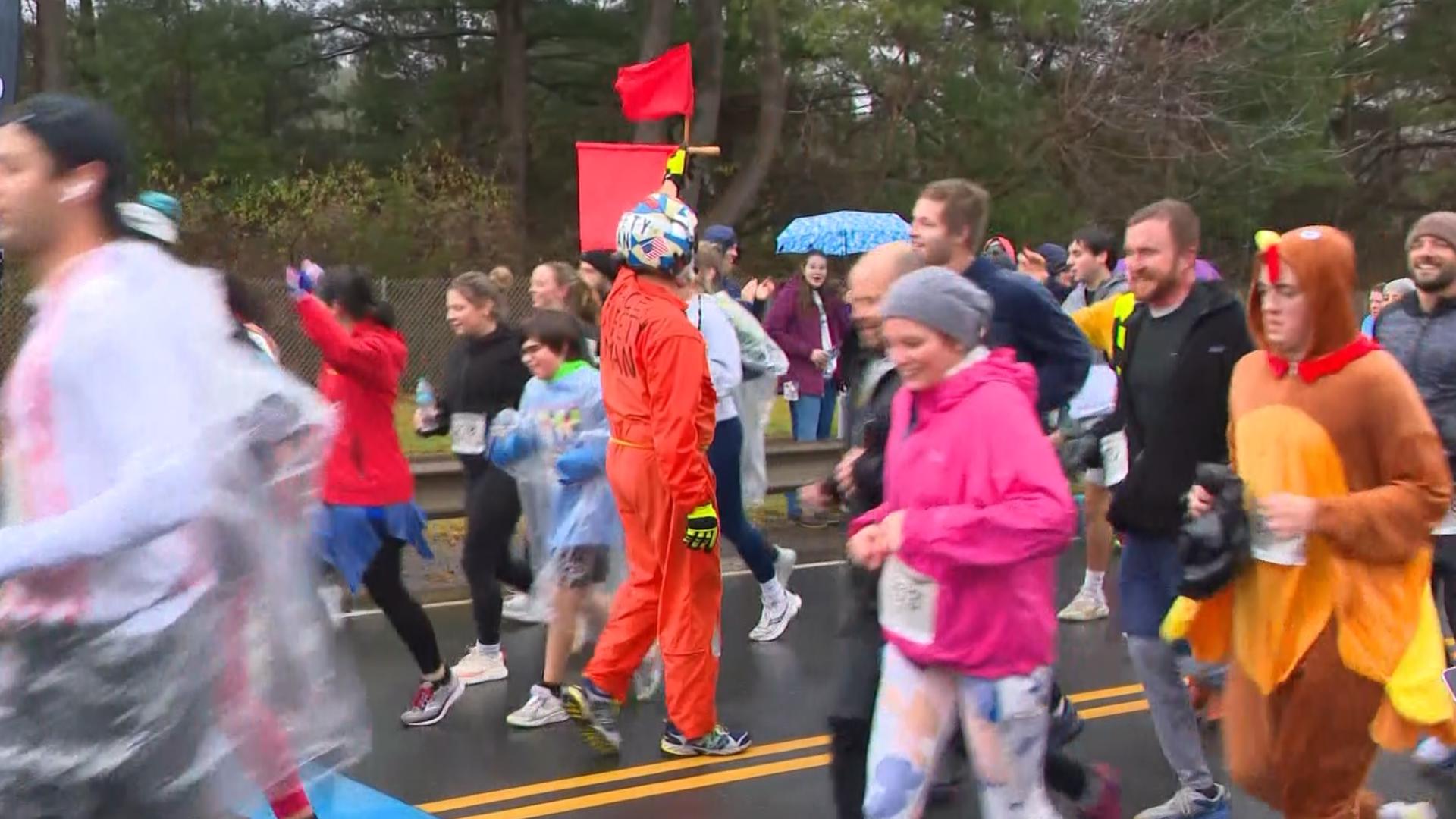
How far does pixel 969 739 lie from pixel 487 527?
129 inches

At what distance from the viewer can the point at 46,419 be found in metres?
2.54

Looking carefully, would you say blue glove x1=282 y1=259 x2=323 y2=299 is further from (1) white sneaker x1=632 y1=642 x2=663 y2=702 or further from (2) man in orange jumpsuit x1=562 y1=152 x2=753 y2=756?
(1) white sneaker x1=632 y1=642 x2=663 y2=702

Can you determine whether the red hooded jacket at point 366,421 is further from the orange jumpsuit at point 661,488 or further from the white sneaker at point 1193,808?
the white sneaker at point 1193,808

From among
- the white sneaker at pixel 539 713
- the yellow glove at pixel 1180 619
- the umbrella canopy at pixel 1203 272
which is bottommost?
the white sneaker at pixel 539 713

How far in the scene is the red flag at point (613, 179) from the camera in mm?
12016

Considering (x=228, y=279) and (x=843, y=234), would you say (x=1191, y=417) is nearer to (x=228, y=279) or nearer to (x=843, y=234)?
(x=228, y=279)

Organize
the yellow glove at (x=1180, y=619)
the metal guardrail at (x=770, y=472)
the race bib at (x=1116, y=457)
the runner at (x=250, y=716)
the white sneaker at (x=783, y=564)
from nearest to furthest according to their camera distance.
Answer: the runner at (x=250, y=716) < the yellow glove at (x=1180, y=619) < the race bib at (x=1116, y=457) < the white sneaker at (x=783, y=564) < the metal guardrail at (x=770, y=472)

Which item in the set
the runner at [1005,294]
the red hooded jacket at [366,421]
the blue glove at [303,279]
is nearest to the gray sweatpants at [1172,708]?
the runner at [1005,294]

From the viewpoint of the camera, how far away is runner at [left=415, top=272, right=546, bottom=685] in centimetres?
672

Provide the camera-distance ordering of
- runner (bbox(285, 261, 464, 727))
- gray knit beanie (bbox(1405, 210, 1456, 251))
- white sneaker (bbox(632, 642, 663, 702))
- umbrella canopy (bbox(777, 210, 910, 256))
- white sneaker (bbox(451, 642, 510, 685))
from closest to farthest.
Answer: gray knit beanie (bbox(1405, 210, 1456, 251)), runner (bbox(285, 261, 464, 727)), white sneaker (bbox(632, 642, 663, 702)), white sneaker (bbox(451, 642, 510, 685)), umbrella canopy (bbox(777, 210, 910, 256))

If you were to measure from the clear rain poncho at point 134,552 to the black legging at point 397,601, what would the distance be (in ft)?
11.8

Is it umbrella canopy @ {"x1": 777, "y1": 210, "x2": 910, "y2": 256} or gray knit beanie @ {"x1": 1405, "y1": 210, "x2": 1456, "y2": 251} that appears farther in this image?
umbrella canopy @ {"x1": 777, "y1": 210, "x2": 910, "y2": 256}

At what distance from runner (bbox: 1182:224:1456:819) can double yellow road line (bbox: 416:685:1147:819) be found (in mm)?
2220

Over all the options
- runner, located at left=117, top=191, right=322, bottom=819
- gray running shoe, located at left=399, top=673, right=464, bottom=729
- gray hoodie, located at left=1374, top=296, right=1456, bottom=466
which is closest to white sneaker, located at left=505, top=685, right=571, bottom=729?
gray running shoe, located at left=399, top=673, right=464, bottom=729
